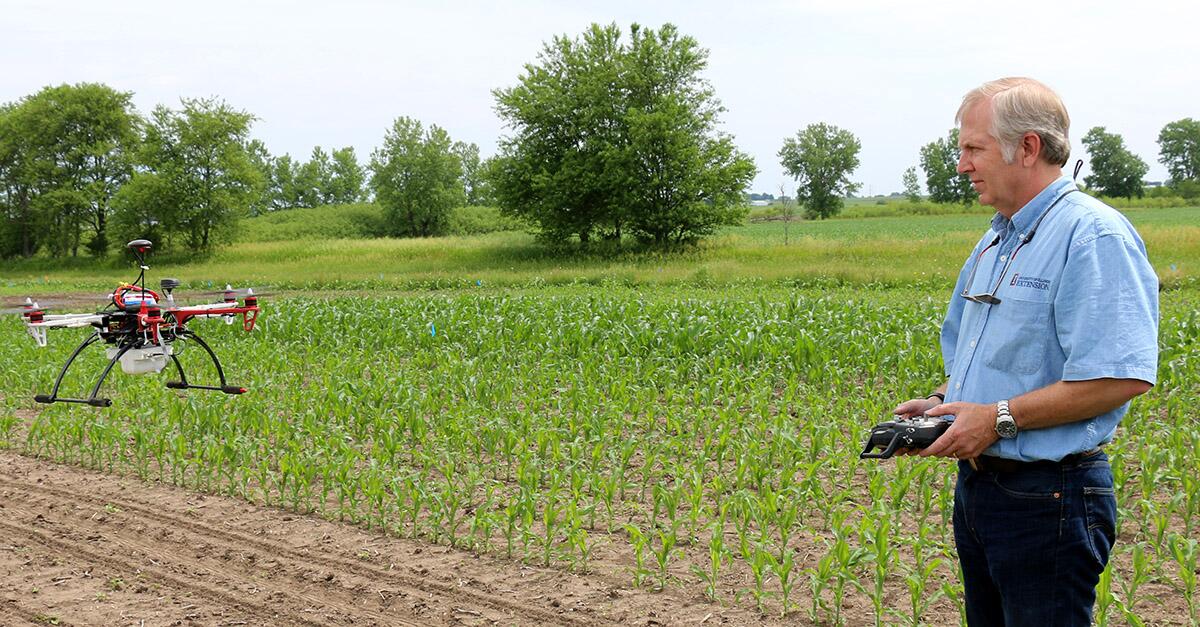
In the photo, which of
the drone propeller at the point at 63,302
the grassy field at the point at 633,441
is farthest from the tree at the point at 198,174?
the grassy field at the point at 633,441

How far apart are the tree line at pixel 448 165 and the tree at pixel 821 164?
3252 centimetres

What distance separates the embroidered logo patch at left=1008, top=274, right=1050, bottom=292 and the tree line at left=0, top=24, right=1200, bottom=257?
34.1 metres

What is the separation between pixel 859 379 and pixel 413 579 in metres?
7.31

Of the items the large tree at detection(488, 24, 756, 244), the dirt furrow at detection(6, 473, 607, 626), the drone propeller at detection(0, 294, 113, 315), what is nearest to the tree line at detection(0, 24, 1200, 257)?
the large tree at detection(488, 24, 756, 244)

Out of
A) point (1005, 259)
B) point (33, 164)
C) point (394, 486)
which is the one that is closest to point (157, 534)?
point (394, 486)

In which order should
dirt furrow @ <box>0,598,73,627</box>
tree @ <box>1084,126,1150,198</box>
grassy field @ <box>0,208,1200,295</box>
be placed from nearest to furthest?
dirt furrow @ <box>0,598,73,627</box> → grassy field @ <box>0,208,1200,295</box> → tree @ <box>1084,126,1150,198</box>

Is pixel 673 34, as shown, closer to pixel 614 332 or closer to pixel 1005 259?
pixel 614 332

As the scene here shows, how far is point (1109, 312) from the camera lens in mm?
2439

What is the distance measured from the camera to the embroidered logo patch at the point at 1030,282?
2.59m

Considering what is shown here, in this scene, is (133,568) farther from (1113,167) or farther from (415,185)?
(1113,167)

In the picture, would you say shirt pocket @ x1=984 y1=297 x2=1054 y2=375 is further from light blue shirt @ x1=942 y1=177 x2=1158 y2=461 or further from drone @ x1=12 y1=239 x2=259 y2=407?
drone @ x1=12 y1=239 x2=259 y2=407

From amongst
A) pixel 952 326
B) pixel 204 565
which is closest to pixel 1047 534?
pixel 952 326

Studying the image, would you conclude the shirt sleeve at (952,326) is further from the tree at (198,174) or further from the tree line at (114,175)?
the tree at (198,174)

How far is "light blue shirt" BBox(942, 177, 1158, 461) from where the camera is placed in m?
2.45
